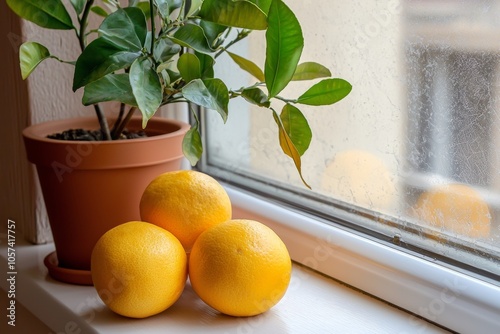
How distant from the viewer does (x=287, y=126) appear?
0.70 metres

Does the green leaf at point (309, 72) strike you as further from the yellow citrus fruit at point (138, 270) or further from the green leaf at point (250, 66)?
the yellow citrus fruit at point (138, 270)

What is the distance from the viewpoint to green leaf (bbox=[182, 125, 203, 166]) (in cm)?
72

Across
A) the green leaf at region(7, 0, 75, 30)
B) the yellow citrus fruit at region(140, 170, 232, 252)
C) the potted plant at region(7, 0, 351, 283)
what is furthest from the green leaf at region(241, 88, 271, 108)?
the green leaf at region(7, 0, 75, 30)

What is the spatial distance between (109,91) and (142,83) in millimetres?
65

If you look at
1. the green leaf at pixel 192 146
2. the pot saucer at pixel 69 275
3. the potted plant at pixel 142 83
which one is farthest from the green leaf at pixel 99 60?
the pot saucer at pixel 69 275

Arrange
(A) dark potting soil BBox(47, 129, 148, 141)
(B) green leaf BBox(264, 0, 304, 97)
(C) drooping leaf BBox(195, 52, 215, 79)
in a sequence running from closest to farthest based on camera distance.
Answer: (B) green leaf BBox(264, 0, 304, 97) < (C) drooping leaf BBox(195, 52, 215, 79) < (A) dark potting soil BBox(47, 129, 148, 141)

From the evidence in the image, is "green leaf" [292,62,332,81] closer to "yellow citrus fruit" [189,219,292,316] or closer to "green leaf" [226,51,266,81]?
"green leaf" [226,51,266,81]

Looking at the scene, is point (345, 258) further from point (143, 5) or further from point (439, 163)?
point (143, 5)

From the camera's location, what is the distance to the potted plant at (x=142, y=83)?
2.13 feet

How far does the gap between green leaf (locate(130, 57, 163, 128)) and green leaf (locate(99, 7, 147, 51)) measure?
0.07ft

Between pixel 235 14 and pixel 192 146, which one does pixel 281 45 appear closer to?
pixel 235 14

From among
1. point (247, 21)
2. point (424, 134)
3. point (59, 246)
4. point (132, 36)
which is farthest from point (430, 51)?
point (59, 246)

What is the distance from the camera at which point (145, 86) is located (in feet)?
2.12

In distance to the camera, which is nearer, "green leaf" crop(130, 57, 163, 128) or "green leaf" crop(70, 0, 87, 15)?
"green leaf" crop(130, 57, 163, 128)
